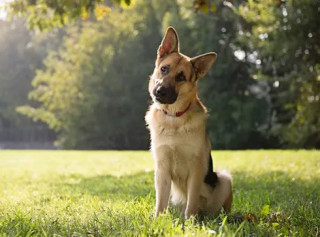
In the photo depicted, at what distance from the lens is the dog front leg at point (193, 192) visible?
411 centimetres

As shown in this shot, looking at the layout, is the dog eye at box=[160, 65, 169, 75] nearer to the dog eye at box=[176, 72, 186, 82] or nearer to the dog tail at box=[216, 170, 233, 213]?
the dog eye at box=[176, 72, 186, 82]

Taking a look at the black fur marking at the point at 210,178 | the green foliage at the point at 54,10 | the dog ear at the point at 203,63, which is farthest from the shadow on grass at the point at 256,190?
the green foliage at the point at 54,10

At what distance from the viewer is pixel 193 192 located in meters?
4.13

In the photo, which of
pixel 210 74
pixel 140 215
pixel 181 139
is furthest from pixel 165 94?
pixel 210 74

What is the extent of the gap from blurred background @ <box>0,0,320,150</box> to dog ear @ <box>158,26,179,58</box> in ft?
45.1

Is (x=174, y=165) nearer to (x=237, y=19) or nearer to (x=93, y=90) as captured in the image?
(x=237, y=19)

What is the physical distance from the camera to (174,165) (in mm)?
4191

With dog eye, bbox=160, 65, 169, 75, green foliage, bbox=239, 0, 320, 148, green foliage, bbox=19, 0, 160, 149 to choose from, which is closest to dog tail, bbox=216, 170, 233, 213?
dog eye, bbox=160, 65, 169, 75

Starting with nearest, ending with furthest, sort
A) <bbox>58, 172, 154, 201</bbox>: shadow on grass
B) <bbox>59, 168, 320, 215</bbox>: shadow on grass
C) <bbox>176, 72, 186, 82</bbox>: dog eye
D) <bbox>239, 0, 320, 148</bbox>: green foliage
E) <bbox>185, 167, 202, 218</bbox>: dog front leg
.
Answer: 1. <bbox>185, 167, 202, 218</bbox>: dog front leg
2. <bbox>176, 72, 186, 82</bbox>: dog eye
3. <bbox>59, 168, 320, 215</bbox>: shadow on grass
4. <bbox>58, 172, 154, 201</bbox>: shadow on grass
5. <bbox>239, 0, 320, 148</bbox>: green foliage

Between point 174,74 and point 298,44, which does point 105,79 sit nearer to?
point 298,44

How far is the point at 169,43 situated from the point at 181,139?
107 centimetres

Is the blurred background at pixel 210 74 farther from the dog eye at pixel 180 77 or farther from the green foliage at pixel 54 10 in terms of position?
the dog eye at pixel 180 77

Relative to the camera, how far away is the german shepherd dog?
4.12 metres

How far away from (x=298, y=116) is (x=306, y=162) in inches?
307
